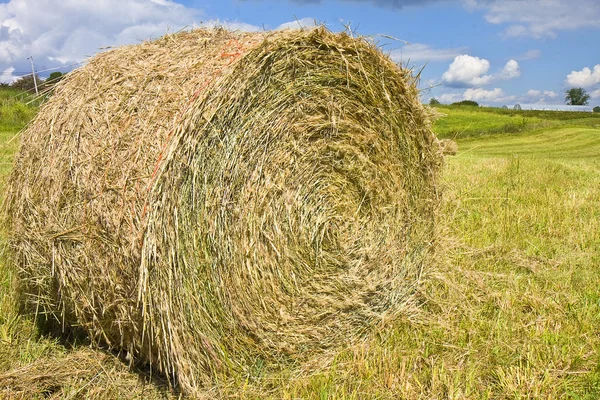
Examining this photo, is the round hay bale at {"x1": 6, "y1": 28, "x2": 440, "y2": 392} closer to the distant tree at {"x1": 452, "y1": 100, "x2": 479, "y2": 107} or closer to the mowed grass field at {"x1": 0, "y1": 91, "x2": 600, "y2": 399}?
the mowed grass field at {"x1": 0, "y1": 91, "x2": 600, "y2": 399}

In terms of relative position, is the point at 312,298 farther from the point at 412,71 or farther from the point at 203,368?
the point at 412,71

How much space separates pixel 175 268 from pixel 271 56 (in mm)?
1440

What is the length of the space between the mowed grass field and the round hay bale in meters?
0.23

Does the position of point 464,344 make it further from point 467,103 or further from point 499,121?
point 467,103

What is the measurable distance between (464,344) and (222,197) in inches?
77.0

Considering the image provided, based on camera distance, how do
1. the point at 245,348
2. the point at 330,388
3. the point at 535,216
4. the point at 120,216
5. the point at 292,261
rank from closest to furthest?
the point at 120,216 → the point at 330,388 → the point at 245,348 → the point at 292,261 → the point at 535,216

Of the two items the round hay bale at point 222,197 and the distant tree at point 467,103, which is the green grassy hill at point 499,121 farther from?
the round hay bale at point 222,197

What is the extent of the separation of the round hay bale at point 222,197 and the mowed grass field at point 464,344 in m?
0.23

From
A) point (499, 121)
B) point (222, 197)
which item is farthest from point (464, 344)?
point (499, 121)

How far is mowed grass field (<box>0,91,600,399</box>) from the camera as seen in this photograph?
3.57 meters

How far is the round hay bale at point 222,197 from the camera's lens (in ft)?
11.1

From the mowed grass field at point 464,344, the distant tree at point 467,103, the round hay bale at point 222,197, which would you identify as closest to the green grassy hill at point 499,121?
the distant tree at point 467,103

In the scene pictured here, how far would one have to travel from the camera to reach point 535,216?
6.81 m

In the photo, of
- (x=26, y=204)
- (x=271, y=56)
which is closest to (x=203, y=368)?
(x=26, y=204)
